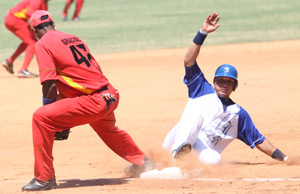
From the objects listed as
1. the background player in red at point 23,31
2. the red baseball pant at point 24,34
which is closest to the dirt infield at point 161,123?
the background player in red at point 23,31

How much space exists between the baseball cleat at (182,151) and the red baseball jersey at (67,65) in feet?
3.45

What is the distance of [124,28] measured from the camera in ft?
80.5

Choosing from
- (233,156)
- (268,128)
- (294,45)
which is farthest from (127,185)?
(294,45)

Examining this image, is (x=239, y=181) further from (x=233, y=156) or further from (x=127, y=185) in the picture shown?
(x=233, y=156)

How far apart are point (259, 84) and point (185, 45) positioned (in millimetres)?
6323

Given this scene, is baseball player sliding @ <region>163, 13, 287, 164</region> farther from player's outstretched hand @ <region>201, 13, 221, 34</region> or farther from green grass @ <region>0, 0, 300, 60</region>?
green grass @ <region>0, 0, 300, 60</region>

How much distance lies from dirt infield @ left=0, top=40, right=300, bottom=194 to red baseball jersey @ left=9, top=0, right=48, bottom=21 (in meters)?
1.48

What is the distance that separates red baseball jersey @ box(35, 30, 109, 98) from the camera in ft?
20.8

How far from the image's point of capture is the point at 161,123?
10.3m

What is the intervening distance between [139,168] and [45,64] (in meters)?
1.68

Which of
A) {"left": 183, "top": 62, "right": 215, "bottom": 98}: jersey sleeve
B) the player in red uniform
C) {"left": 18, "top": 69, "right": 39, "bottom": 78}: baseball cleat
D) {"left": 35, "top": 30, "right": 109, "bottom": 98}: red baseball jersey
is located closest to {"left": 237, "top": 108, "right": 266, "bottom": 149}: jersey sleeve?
{"left": 183, "top": 62, "right": 215, "bottom": 98}: jersey sleeve

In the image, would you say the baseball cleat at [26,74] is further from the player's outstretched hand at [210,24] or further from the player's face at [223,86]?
the player's outstretched hand at [210,24]

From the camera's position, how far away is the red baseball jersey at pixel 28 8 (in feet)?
47.2

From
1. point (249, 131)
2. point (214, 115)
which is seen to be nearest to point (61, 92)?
point (214, 115)
